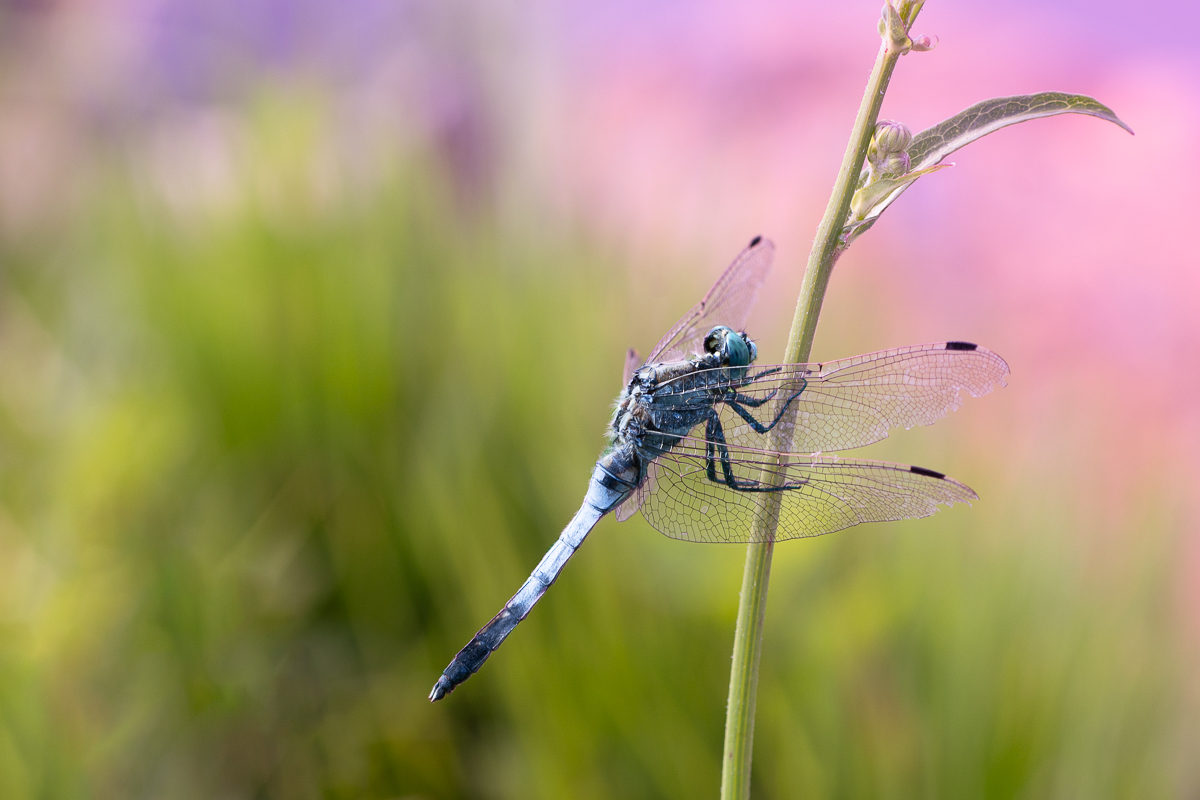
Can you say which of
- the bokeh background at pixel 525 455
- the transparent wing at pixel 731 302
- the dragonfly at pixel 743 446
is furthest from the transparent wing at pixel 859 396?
the bokeh background at pixel 525 455

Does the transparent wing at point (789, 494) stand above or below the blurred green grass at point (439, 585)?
above

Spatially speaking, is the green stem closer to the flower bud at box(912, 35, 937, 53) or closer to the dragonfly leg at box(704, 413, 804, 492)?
the flower bud at box(912, 35, 937, 53)

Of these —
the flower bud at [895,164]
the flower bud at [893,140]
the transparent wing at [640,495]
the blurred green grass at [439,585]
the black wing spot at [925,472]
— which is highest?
the flower bud at [893,140]

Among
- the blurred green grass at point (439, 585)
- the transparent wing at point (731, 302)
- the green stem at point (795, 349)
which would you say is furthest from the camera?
the blurred green grass at point (439, 585)

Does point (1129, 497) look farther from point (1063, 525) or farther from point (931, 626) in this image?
point (931, 626)

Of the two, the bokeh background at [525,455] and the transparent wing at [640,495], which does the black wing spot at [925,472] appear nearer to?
the transparent wing at [640,495]

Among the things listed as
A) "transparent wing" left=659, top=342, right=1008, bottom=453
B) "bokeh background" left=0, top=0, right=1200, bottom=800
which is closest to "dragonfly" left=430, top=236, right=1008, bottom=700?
"transparent wing" left=659, top=342, right=1008, bottom=453
